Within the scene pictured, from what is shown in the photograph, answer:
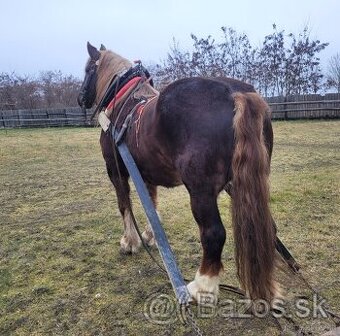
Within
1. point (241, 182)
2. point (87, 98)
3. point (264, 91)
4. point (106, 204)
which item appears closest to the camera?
point (241, 182)

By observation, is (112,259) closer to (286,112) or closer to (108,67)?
(108,67)

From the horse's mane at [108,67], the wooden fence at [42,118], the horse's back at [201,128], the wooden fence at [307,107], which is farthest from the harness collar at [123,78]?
the wooden fence at [42,118]

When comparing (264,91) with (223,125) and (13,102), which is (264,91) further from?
(223,125)

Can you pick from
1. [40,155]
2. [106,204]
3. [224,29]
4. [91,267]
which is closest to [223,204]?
[106,204]

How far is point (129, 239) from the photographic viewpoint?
11.1ft

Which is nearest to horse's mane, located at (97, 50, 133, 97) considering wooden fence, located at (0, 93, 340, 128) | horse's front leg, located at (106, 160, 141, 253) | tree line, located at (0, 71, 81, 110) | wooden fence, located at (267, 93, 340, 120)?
horse's front leg, located at (106, 160, 141, 253)

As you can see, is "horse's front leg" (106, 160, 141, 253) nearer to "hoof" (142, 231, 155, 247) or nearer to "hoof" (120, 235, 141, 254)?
"hoof" (120, 235, 141, 254)

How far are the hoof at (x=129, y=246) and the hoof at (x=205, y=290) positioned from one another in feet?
4.14

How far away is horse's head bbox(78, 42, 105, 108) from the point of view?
3.54m

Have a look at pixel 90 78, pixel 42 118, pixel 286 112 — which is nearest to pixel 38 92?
pixel 42 118

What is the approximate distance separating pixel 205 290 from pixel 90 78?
239cm

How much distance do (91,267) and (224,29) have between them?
27.3m

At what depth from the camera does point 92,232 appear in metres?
4.00

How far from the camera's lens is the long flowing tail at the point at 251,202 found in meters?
1.96
